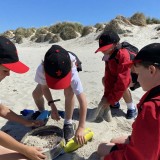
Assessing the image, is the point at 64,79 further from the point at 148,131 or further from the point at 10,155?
the point at 148,131

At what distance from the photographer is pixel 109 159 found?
2365 mm

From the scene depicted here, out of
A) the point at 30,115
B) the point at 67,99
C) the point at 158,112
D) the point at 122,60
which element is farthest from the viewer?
the point at 30,115

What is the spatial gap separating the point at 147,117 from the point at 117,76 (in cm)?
195

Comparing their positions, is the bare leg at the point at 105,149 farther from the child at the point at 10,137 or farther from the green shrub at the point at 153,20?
the green shrub at the point at 153,20

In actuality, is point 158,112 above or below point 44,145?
above

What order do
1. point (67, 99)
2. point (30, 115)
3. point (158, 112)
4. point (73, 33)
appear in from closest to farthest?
point (158, 112), point (67, 99), point (30, 115), point (73, 33)

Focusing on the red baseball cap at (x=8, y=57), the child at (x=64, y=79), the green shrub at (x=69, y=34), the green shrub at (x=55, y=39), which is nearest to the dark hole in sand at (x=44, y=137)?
the child at (x=64, y=79)

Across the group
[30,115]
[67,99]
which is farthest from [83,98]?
[30,115]

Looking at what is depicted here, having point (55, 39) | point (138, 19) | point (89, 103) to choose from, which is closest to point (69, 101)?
point (89, 103)

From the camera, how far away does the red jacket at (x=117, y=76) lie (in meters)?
3.85

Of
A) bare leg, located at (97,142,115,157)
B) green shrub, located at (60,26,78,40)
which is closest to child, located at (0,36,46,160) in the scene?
bare leg, located at (97,142,115,157)

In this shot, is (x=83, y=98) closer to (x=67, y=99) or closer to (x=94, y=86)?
(x=67, y=99)

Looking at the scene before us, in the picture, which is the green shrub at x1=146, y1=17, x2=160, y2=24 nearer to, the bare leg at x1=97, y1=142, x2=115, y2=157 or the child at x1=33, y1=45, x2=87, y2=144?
the child at x1=33, y1=45, x2=87, y2=144

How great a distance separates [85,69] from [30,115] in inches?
143
